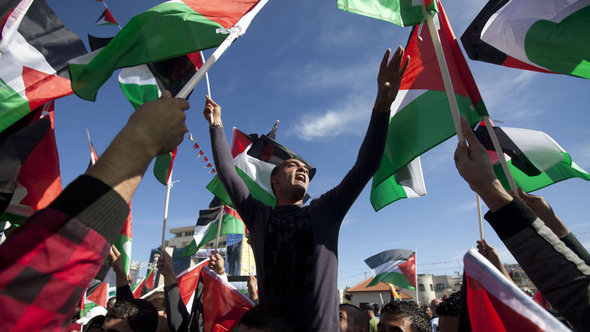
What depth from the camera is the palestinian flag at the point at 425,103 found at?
9.20 ft

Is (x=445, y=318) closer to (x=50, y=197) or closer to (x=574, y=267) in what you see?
(x=574, y=267)

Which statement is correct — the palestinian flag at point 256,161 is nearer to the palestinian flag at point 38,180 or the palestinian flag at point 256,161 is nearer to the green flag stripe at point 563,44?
the palestinian flag at point 38,180

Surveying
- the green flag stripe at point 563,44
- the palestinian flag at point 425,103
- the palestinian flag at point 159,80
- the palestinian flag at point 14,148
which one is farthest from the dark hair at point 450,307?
the palestinian flag at point 14,148

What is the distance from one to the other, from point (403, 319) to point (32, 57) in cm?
417

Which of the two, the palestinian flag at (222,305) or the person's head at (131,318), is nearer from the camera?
the person's head at (131,318)

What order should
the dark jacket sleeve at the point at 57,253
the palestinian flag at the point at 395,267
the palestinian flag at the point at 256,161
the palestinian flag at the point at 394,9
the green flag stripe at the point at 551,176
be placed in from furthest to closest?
1. the palestinian flag at the point at 395,267
2. the palestinian flag at the point at 256,161
3. the green flag stripe at the point at 551,176
4. the palestinian flag at the point at 394,9
5. the dark jacket sleeve at the point at 57,253

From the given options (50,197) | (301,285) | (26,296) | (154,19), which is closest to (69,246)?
(26,296)

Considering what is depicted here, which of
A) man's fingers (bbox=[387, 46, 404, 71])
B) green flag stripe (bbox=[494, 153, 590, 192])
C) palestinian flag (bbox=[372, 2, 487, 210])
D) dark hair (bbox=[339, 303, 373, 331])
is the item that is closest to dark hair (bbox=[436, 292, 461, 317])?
dark hair (bbox=[339, 303, 373, 331])

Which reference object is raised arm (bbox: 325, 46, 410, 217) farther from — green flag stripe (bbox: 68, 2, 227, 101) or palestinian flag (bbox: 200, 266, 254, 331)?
palestinian flag (bbox: 200, 266, 254, 331)

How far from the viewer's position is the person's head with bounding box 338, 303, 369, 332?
11.8ft

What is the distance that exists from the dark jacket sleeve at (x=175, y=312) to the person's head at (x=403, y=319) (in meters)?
1.73

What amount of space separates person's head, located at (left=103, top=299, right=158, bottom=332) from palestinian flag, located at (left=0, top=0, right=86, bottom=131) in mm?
1693

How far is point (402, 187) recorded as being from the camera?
3.68 metres

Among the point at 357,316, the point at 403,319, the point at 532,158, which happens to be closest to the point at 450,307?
the point at 403,319
